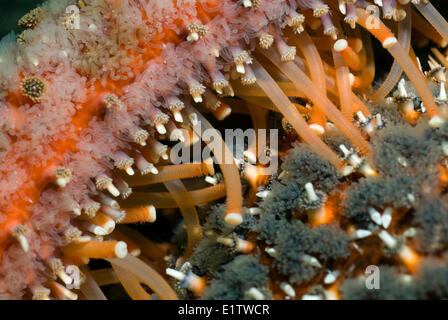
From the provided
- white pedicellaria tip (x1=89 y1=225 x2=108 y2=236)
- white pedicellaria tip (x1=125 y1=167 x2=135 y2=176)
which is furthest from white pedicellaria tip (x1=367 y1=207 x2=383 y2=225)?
white pedicellaria tip (x1=89 y1=225 x2=108 y2=236)

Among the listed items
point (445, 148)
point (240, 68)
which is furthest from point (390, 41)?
point (240, 68)

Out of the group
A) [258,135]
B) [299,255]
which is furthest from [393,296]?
[258,135]

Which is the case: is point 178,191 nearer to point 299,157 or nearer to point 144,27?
point 299,157

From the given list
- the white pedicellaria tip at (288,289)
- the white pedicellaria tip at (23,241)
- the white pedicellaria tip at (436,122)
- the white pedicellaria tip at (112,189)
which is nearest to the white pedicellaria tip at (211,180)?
the white pedicellaria tip at (112,189)

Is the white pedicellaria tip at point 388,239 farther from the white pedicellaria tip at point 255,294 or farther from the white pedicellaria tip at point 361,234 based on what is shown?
the white pedicellaria tip at point 255,294

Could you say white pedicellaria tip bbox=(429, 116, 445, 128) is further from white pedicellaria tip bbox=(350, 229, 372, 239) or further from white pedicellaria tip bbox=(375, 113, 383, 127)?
white pedicellaria tip bbox=(350, 229, 372, 239)

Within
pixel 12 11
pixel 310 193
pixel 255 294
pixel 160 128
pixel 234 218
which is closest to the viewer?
pixel 255 294

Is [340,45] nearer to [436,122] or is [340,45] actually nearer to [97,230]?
[436,122]
